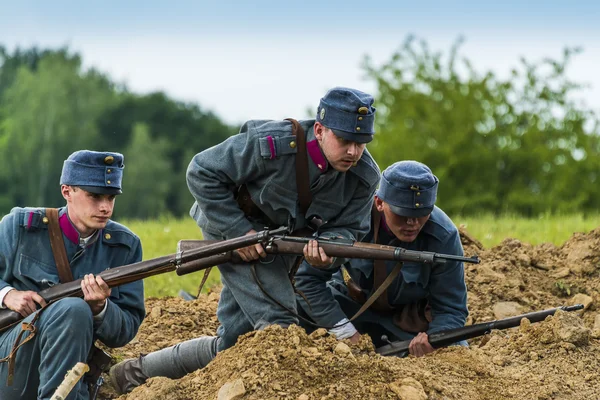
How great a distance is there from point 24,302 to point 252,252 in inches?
59.4

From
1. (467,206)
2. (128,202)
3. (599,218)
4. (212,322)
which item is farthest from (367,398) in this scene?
(128,202)

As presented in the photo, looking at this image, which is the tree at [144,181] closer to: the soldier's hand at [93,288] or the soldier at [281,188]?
the soldier at [281,188]

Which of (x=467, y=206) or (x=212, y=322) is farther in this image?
(x=467, y=206)

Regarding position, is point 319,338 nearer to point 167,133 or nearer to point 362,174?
point 362,174

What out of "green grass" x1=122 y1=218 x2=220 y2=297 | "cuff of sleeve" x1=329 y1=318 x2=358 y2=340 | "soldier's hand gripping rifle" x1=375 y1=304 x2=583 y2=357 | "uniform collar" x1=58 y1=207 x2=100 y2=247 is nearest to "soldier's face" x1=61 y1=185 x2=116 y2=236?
"uniform collar" x1=58 y1=207 x2=100 y2=247

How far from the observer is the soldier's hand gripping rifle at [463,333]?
7820mm

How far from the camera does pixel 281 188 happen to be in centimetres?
702

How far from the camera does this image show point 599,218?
15.8m

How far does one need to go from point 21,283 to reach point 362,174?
239cm

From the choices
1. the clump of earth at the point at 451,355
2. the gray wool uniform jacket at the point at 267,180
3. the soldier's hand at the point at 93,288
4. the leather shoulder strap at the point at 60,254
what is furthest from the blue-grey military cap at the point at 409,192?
the leather shoulder strap at the point at 60,254

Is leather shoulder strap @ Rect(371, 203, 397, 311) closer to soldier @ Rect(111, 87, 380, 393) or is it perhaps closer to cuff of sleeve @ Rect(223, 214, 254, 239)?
soldier @ Rect(111, 87, 380, 393)

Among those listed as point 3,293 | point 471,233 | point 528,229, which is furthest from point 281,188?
point 528,229

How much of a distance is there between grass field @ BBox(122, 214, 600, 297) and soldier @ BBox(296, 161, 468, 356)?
3563 millimetres

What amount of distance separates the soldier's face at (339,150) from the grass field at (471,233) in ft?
16.2
